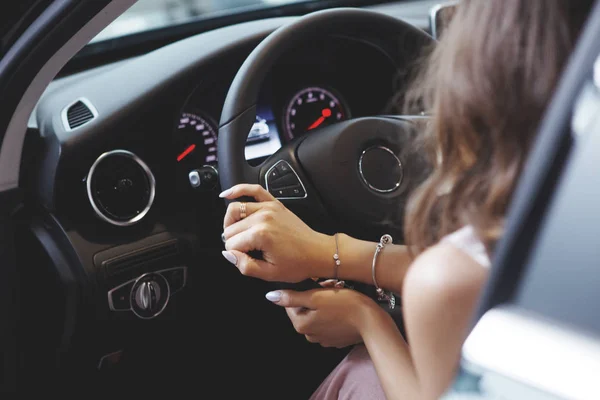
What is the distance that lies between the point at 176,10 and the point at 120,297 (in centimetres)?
97

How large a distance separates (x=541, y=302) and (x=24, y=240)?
120 centimetres

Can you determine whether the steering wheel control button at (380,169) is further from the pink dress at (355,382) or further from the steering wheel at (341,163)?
the pink dress at (355,382)

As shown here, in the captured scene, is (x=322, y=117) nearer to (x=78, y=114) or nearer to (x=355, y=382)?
(x=78, y=114)

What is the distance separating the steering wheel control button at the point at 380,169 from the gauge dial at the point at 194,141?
366 millimetres

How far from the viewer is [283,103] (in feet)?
5.37

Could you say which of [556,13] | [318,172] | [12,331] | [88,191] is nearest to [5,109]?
[88,191]

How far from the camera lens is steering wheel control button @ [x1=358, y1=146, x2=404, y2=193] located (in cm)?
137

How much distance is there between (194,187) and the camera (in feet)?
4.75

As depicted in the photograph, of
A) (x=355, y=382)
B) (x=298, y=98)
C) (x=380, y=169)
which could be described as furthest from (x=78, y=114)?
(x=355, y=382)

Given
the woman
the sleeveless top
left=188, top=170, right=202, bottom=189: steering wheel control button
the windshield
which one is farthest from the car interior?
the sleeveless top

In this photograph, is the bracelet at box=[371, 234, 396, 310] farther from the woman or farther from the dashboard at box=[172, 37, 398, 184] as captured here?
the dashboard at box=[172, 37, 398, 184]

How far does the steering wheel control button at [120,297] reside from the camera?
1.44 m

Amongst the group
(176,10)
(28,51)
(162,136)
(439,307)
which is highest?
(176,10)

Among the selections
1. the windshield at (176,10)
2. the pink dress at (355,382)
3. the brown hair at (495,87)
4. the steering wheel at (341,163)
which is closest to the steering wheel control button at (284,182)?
the steering wheel at (341,163)
